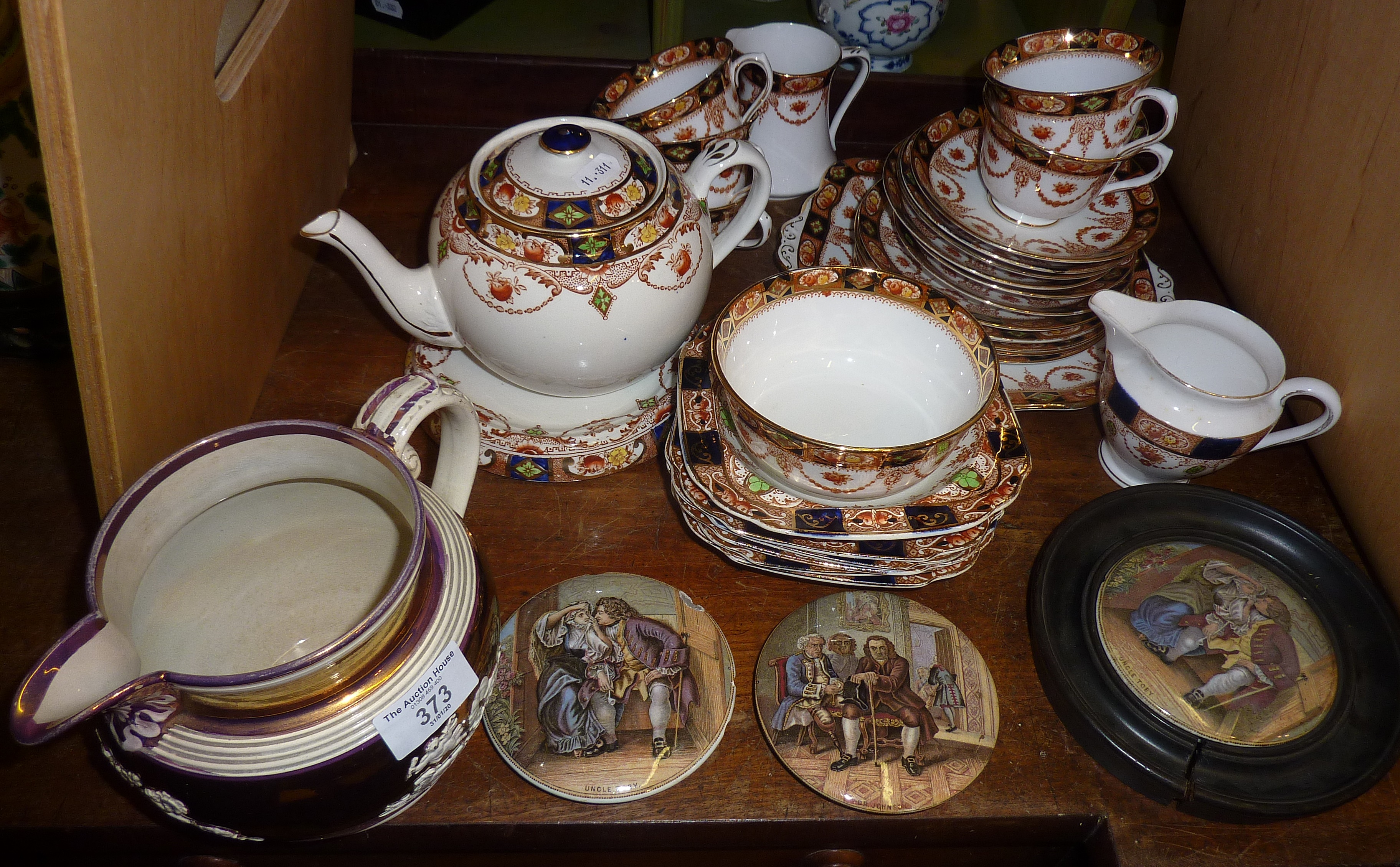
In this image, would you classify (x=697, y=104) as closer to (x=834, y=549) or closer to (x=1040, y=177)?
(x=1040, y=177)

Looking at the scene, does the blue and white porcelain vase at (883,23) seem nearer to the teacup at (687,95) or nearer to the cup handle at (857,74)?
the cup handle at (857,74)

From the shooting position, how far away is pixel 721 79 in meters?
1.02

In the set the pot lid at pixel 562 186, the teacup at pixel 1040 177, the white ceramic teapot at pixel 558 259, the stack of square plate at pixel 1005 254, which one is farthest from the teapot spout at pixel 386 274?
the teacup at pixel 1040 177

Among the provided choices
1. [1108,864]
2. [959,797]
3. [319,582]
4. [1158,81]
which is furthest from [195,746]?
[1158,81]

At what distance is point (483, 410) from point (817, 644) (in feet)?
1.21

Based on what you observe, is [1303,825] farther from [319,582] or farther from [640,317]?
[319,582]

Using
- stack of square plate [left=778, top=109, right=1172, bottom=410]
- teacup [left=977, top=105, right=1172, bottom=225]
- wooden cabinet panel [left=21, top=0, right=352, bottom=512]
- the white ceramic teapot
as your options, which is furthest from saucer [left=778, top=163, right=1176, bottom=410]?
wooden cabinet panel [left=21, top=0, right=352, bottom=512]

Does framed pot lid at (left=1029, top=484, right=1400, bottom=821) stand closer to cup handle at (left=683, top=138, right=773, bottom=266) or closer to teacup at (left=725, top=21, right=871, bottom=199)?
cup handle at (left=683, top=138, right=773, bottom=266)

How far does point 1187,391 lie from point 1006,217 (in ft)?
0.85

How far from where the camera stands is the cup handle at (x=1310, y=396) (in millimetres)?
824

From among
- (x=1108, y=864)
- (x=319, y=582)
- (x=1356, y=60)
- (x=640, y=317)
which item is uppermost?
(x=1356, y=60)

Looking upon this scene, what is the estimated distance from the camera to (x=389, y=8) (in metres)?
1.29

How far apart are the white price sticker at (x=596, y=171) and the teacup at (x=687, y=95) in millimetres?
190

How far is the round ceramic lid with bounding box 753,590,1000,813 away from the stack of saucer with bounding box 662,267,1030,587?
0.14 ft
